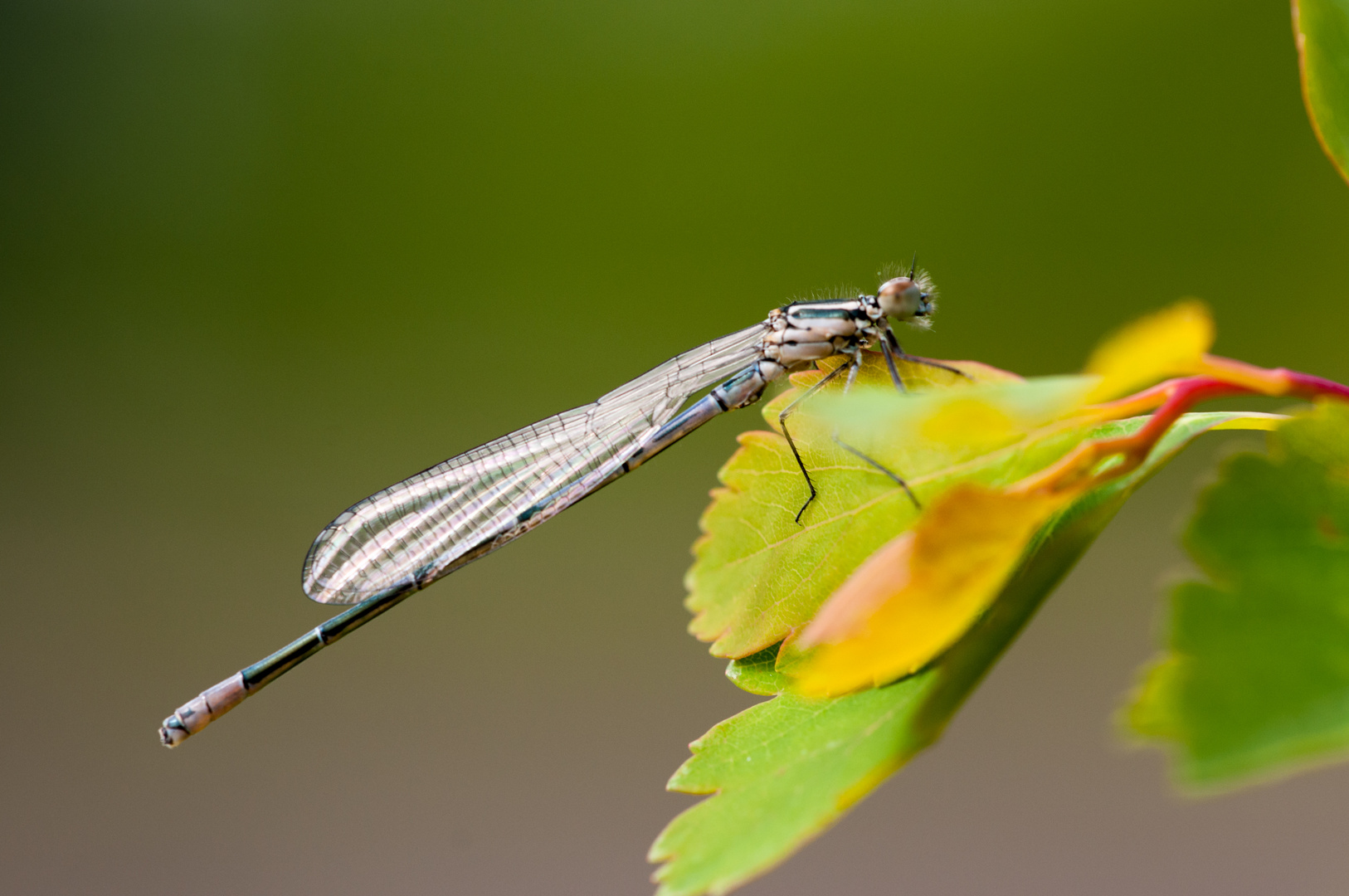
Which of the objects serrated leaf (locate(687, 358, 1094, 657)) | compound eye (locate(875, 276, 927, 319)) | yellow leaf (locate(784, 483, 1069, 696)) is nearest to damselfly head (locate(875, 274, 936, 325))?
compound eye (locate(875, 276, 927, 319))

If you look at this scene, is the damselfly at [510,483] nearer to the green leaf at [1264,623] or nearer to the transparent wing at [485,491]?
the transparent wing at [485,491]

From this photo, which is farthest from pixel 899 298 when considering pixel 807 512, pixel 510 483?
pixel 510 483

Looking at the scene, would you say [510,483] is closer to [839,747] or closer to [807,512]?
[807,512]

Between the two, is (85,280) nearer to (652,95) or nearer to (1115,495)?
(652,95)

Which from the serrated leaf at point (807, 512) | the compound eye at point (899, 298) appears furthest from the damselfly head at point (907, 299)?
the serrated leaf at point (807, 512)

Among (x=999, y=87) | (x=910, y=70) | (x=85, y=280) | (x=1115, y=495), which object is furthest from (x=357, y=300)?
(x=1115, y=495)

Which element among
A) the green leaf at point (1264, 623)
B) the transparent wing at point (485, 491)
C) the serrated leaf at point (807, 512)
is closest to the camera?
the green leaf at point (1264, 623)

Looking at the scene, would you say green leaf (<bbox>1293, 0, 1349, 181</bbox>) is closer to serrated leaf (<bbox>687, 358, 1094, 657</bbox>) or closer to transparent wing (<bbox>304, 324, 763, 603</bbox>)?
serrated leaf (<bbox>687, 358, 1094, 657</bbox>)
